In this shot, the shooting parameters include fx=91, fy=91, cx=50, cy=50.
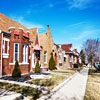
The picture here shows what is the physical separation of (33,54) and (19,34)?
5205mm

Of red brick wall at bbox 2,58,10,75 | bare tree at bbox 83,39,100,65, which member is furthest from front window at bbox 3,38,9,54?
bare tree at bbox 83,39,100,65

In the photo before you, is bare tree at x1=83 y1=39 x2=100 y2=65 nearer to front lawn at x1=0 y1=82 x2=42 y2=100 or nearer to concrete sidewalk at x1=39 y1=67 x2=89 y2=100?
concrete sidewalk at x1=39 y1=67 x2=89 y2=100

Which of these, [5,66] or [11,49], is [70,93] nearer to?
[5,66]

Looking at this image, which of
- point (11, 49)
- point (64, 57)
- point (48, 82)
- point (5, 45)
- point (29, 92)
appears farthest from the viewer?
point (64, 57)

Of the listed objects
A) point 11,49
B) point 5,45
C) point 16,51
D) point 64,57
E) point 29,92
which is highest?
point 5,45

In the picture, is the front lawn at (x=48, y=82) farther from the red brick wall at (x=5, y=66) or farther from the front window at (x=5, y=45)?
the front window at (x=5, y=45)

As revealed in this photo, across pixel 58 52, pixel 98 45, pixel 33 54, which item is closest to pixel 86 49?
pixel 98 45

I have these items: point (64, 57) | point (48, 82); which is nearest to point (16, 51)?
point (48, 82)

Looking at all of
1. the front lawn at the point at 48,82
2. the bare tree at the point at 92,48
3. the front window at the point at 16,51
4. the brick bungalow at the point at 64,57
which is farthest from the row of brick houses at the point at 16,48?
the bare tree at the point at 92,48

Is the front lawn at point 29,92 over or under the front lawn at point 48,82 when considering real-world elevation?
over

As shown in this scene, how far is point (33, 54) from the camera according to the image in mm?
16953

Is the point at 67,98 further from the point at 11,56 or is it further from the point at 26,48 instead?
the point at 26,48

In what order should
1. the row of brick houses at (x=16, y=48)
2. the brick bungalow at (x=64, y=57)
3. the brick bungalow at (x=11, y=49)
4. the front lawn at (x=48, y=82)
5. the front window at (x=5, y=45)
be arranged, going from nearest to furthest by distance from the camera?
the front lawn at (x=48, y=82)
the brick bungalow at (x=11, y=49)
the row of brick houses at (x=16, y=48)
the front window at (x=5, y=45)
the brick bungalow at (x=64, y=57)

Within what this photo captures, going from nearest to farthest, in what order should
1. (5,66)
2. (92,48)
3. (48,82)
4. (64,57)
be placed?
1. (48,82)
2. (5,66)
3. (64,57)
4. (92,48)
